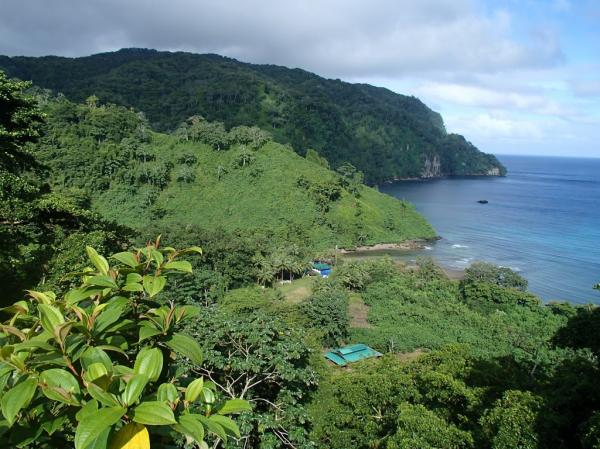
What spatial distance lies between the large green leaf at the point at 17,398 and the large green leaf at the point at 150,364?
0.32 meters

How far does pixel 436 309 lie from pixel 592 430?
26.8 m

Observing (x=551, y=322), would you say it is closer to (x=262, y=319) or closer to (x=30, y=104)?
(x=262, y=319)

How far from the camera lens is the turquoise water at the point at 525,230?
43.8 m

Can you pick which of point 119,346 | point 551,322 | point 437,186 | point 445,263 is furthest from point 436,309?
point 437,186

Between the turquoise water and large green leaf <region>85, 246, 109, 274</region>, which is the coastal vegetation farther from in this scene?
the turquoise water

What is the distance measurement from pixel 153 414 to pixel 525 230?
2750 inches

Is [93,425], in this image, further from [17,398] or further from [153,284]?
[153,284]

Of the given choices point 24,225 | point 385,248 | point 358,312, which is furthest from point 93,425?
point 385,248

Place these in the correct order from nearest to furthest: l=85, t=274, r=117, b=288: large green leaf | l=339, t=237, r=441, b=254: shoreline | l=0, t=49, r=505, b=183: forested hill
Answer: l=85, t=274, r=117, b=288: large green leaf
l=339, t=237, r=441, b=254: shoreline
l=0, t=49, r=505, b=183: forested hill

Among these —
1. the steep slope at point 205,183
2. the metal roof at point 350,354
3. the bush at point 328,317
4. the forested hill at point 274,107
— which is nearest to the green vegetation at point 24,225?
the metal roof at point 350,354

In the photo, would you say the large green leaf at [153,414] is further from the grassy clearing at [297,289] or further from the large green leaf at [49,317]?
the grassy clearing at [297,289]

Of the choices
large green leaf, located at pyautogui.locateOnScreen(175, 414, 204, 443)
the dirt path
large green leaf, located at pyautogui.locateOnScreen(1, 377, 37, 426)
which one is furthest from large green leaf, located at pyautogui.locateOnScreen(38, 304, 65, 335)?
the dirt path

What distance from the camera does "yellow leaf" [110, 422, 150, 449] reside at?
4.23 feet

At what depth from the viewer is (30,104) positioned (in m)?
9.79
